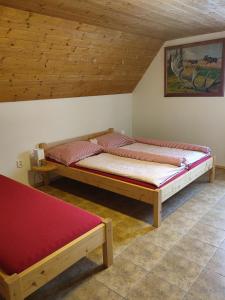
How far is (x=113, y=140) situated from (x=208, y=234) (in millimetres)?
2190

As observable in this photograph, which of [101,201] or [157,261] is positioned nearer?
[157,261]

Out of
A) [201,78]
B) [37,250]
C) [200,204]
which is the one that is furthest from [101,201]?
[201,78]

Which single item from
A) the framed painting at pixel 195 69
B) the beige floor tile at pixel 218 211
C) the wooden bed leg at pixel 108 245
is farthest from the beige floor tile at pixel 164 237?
the framed painting at pixel 195 69

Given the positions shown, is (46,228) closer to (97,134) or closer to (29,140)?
(29,140)

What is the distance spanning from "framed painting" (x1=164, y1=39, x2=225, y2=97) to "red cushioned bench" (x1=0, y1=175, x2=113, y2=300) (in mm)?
3127

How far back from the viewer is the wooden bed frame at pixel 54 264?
4.69 feet

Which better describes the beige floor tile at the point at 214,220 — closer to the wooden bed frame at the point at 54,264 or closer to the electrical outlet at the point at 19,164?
the wooden bed frame at the point at 54,264

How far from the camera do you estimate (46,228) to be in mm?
1837

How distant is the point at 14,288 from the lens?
141 centimetres

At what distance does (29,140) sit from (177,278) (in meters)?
2.57

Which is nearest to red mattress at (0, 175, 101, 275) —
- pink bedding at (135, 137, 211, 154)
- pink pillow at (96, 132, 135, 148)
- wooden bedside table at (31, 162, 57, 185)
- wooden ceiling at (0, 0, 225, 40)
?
wooden bedside table at (31, 162, 57, 185)

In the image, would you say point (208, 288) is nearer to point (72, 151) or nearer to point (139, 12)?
point (72, 151)

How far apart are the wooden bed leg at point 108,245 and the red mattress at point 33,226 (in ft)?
0.26

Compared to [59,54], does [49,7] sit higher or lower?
higher
